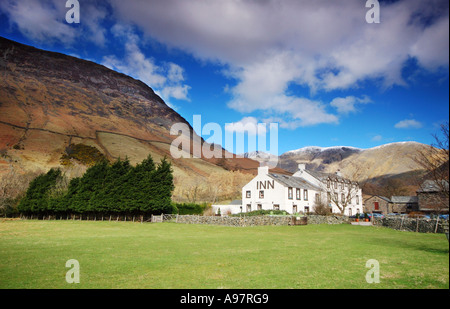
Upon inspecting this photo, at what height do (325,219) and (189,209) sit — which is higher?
(189,209)

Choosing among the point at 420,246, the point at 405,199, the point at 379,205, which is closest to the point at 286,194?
the point at 420,246

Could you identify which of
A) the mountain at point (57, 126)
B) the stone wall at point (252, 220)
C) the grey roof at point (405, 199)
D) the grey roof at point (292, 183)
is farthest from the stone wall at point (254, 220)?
the mountain at point (57, 126)

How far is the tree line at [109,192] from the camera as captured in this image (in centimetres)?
4612

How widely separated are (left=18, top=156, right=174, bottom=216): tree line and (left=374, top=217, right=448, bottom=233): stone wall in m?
34.2

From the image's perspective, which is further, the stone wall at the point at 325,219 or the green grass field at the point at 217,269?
the stone wall at the point at 325,219

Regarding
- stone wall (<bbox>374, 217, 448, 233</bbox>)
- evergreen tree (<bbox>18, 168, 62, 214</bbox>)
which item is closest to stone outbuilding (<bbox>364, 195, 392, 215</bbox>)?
stone wall (<bbox>374, 217, 448, 233</bbox>)

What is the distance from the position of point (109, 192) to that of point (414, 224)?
47.8 m

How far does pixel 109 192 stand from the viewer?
49125 mm

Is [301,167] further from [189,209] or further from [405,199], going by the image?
[405,199]

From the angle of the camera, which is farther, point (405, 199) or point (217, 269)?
point (405, 199)

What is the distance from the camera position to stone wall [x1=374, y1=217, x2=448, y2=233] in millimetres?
29203

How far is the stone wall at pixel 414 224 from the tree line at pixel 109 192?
34.2 meters

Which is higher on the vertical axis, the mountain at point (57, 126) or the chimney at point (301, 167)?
the mountain at point (57, 126)

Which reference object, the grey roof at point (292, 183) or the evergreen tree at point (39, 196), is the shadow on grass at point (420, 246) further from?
the evergreen tree at point (39, 196)
